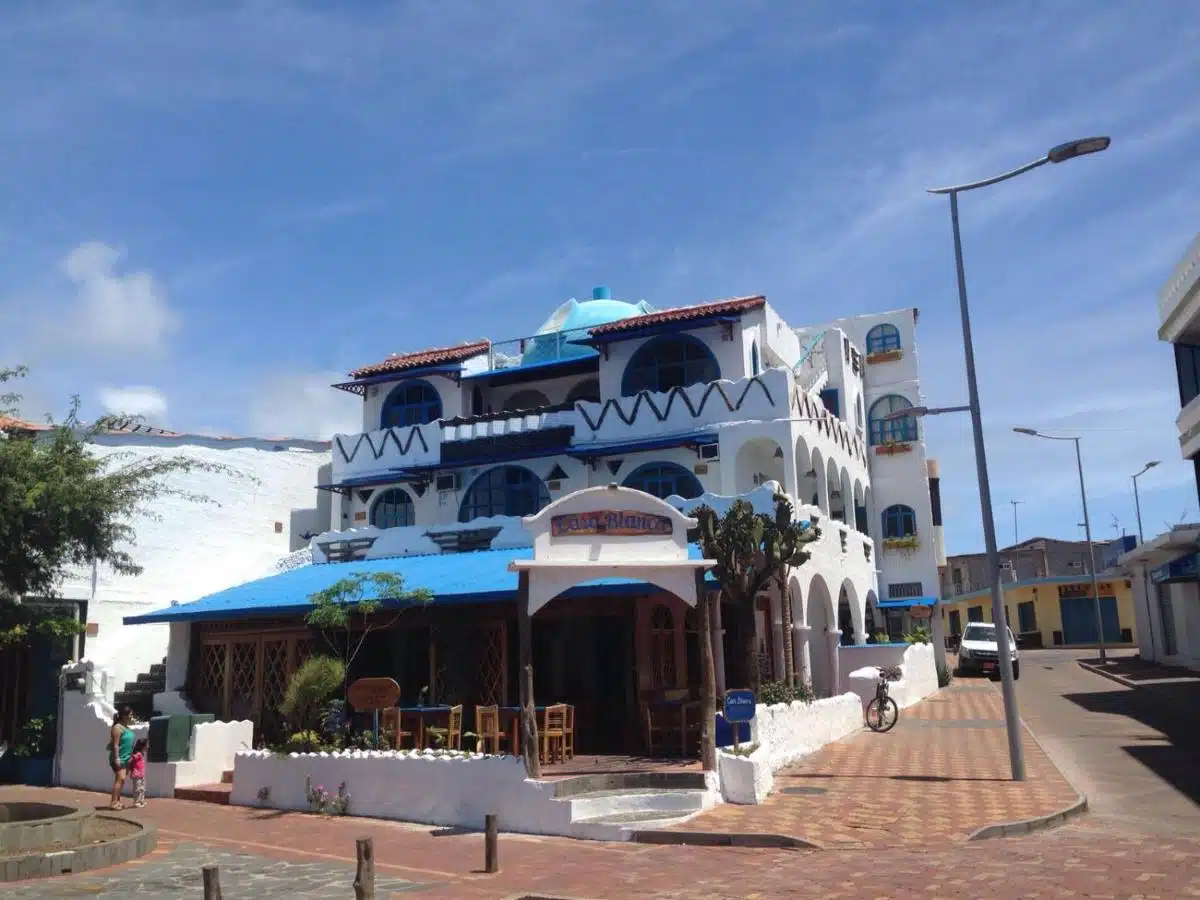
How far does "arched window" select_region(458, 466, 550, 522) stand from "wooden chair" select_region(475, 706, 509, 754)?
9111mm

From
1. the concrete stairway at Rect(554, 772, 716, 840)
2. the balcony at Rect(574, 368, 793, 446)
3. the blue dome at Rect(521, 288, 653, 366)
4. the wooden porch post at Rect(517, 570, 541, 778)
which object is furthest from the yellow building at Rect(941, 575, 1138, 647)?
the wooden porch post at Rect(517, 570, 541, 778)

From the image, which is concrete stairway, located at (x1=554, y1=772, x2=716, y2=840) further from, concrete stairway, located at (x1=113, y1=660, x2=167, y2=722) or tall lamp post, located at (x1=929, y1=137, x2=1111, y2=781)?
concrete stairway, located at (x1=113, y1=660, x2=167, y2=722)

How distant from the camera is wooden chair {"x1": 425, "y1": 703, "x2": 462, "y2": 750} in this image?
623 inches

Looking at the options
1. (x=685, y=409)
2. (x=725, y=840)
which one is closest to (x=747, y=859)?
(x=725, y=840)

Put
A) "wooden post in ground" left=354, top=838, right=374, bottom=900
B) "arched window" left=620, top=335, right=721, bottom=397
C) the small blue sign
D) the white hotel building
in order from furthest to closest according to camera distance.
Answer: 1. "arched window" left=620, top=335, right=721, bottom=397
2. the white hotel building
3. the small blue sign
4. "wooden post in ground" left=354, top=838, right=374, bottom=900

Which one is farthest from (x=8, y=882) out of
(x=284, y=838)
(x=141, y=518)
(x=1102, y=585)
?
(x=1102, y=585)

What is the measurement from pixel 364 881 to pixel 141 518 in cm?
1847

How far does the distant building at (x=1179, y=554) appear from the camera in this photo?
26.9 meters

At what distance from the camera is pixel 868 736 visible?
67.4 feet

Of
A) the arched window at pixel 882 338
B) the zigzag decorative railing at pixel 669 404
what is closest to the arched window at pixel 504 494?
the zigzag decorative railing at pixel 669 404

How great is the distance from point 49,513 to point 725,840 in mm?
13223

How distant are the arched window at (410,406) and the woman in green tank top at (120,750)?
11351 mm

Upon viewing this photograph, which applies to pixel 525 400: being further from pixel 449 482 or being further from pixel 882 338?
pixel 882 338

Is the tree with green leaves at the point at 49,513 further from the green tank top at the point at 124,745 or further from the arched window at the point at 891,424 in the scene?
the arched window at the point at 891,424
